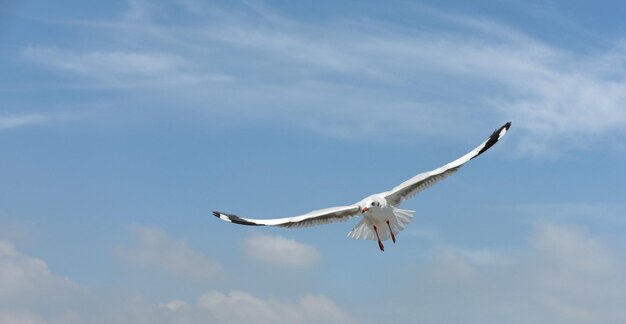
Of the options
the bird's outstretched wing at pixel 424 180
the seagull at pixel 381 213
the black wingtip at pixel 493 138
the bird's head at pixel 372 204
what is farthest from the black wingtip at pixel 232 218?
the black wingtip at pixel 493 138

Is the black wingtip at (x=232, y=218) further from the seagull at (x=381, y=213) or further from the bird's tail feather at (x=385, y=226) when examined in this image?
the bird's tail feather at (x=385, y=226)

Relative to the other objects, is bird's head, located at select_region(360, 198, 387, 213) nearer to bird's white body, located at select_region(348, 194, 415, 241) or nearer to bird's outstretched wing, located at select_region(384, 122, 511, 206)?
bird's white body, located at select_region(348, 194, 415, 241)

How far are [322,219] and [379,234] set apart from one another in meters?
2.15

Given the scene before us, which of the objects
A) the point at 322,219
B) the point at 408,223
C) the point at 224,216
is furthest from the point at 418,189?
the point at 224,216

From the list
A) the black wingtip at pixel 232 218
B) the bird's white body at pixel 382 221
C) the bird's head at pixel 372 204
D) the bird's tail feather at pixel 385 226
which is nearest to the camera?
the bird's head at pixel 372 204

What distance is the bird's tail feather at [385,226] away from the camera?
113 feet

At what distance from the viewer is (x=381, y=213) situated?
33906 millimetres

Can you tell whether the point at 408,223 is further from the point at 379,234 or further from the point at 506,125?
the point at 506,125

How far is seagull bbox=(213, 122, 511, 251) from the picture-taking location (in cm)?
3384

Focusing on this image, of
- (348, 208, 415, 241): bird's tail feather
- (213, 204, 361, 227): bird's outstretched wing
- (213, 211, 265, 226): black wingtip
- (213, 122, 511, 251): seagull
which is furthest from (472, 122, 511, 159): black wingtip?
(213, 211, 265, 226): black wingtip

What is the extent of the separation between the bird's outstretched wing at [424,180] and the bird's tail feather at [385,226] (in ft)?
1.51

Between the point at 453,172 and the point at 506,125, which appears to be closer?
the point at 453,172

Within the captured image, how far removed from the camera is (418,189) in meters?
34.4

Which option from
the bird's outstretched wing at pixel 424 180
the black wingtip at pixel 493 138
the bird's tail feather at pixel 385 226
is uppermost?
the black wingtip at pixel 493 138
